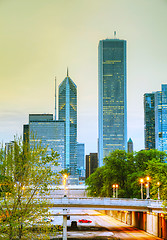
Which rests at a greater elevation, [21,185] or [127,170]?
[127,170]

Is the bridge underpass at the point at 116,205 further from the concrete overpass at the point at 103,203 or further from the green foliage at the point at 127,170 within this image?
the green foliage at the point at 127,170

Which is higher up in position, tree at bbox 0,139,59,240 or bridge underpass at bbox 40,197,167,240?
tree at bbox 0,139,59,240

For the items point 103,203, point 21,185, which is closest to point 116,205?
point 103,203

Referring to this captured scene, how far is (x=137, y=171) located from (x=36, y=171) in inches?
2486

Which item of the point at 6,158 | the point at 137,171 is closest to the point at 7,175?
the point at 6,158

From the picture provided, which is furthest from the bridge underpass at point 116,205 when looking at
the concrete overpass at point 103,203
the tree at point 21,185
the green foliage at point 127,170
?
the tree at point 21,185

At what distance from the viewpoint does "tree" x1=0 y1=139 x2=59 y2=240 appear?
Result: 1449 inches

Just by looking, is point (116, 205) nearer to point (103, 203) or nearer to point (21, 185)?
point (103, 203)

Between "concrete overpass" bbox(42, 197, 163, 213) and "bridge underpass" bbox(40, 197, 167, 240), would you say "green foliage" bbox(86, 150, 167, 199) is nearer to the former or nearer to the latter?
"bridge underpass" bbox(40, 197, 167, 240)

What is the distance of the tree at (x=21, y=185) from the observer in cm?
3681

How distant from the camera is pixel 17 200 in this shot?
123 feet

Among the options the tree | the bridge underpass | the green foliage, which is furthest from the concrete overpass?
the tree

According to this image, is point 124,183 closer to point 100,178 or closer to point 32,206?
point 100,178

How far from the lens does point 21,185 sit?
38750mm
